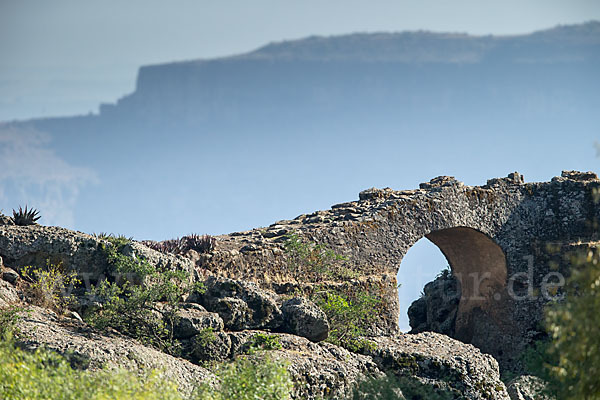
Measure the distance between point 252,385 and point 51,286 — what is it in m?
3.54

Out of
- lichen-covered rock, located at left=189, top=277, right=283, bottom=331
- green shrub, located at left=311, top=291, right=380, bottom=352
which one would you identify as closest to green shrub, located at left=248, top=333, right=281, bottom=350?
lichen-covered rock, located at left=189, top=277, right=283, bottom=331

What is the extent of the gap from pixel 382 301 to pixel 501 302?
3668 millimetres

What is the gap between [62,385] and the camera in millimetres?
5996

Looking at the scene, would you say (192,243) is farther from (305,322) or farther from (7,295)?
(7,295)

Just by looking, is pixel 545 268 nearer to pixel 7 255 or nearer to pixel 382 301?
pixel 382 301

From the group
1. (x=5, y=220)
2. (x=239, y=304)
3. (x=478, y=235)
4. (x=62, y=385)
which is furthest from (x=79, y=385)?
(x=478, y=235)

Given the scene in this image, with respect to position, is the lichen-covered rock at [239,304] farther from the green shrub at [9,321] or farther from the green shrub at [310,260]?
the green shrub at [9,321]

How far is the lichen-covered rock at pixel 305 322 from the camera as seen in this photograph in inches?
404

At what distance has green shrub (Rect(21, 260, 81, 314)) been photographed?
917 centimetres

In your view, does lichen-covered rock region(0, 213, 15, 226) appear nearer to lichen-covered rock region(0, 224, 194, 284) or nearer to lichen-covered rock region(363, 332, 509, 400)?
lichen-covered rock region(0, 224, 194, 284)

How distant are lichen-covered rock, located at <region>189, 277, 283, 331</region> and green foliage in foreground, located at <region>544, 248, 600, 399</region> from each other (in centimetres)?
465

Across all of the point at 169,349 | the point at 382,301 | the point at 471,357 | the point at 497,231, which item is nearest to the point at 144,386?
the point at 169,349

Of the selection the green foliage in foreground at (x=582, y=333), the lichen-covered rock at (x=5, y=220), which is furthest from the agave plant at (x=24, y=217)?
the green foliage in foreground at (x=582, y=333)

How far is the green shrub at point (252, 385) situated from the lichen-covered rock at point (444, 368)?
3688mm
